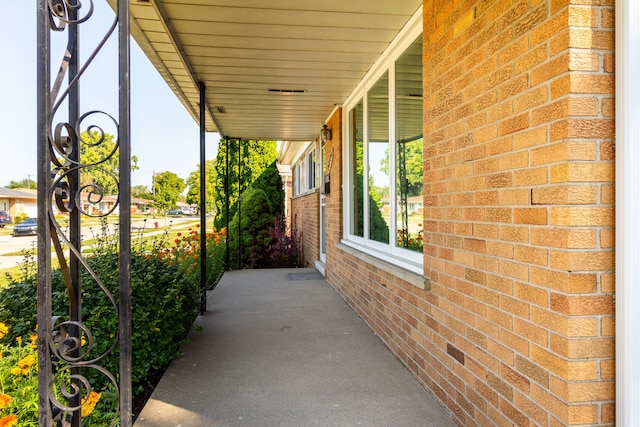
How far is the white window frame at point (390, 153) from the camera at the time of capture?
320cm

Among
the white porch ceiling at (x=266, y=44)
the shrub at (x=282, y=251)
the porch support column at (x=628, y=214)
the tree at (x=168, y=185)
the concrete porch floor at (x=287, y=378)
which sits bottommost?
the concrete porch floor at (x=287, y=378)

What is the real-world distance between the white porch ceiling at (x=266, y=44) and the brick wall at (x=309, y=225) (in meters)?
3.12

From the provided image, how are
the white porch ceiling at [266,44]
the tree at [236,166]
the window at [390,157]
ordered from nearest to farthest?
the white porch ceiling at [266,44], the window at [390,157], the tree at [236,166]

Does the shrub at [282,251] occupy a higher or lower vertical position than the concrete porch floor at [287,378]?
higher

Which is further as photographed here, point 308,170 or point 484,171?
point 308,170

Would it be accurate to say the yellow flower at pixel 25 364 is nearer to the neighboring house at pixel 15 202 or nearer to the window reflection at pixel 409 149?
the window reflection at pixel 409 149

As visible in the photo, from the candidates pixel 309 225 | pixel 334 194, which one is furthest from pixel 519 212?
pixel 309 225

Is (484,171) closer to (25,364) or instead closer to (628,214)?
(628,214)

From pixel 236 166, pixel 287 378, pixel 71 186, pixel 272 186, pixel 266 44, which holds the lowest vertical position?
pixel 287 378

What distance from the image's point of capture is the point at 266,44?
11.7 ft

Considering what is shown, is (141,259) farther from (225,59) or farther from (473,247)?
(473,247)

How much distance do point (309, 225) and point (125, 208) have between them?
307 inches

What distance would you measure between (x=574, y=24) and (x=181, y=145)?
3241cm

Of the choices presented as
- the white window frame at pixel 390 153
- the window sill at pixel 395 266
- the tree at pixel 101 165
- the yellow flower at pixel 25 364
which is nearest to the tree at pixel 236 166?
the white window frame at pixel 390 153
